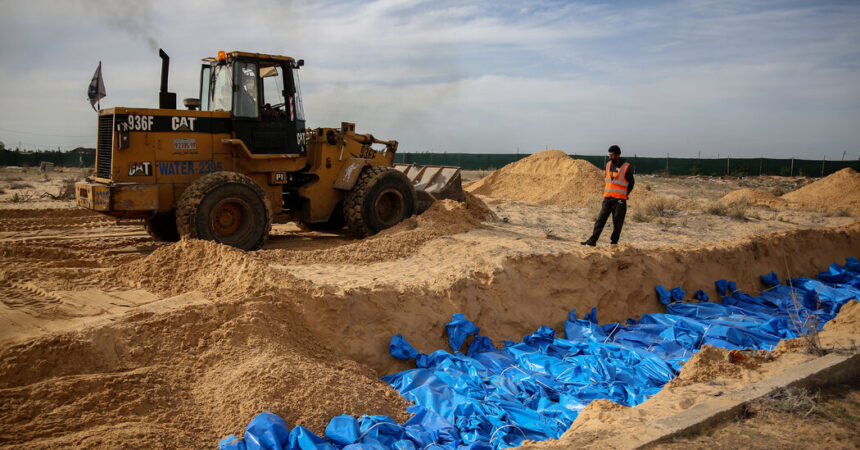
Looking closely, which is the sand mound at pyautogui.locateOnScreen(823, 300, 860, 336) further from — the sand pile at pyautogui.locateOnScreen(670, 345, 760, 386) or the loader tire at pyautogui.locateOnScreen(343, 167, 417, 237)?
the loader tire at pyautogui.locateOnScreen(343, 167, 417, 237)

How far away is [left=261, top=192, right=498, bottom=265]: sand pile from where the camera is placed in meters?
7.90

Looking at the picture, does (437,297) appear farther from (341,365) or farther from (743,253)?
(743,253)

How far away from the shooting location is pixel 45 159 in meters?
38.5

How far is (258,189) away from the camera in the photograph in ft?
28.1

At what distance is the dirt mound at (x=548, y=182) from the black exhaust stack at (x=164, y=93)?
12.0 metres

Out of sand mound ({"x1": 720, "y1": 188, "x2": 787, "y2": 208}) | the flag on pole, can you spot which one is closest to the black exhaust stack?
the flag on pole

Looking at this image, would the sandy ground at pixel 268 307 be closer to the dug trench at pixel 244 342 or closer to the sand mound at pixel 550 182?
the dug trench at pixel 244 342

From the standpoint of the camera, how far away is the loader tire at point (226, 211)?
7953 mm

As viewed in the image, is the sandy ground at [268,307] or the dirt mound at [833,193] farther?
the dirt mound at [833,193]

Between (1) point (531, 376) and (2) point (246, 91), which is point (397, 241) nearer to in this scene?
(2) point (246, 91)

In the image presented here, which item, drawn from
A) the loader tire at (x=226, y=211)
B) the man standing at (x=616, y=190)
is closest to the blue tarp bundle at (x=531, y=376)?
the man standing at (x=616, y=190)

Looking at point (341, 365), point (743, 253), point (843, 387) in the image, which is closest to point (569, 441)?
point (341, 365)

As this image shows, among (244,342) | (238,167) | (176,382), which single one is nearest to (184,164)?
(238,167)

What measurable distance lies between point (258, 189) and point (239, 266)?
3003mm
